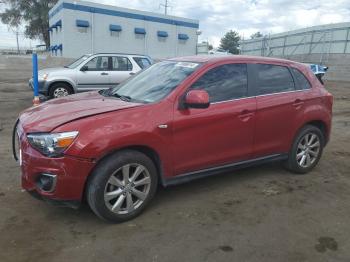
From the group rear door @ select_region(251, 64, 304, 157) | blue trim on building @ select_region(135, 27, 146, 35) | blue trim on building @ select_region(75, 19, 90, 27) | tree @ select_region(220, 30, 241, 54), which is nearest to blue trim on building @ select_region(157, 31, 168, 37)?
blue trim on building @ select_region(135, 27, 146, 35)

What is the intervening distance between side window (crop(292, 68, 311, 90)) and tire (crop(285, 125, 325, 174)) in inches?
22.7

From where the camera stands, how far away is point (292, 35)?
35.0 metres

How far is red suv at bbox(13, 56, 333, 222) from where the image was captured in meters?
3.56

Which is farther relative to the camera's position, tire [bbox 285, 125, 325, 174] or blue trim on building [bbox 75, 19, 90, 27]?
blue trim on building [bbox 75, 19, 90, 27]

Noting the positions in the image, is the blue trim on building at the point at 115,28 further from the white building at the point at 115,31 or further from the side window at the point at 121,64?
the side window at the point at 121,64

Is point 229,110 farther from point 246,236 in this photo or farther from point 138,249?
point 138,249

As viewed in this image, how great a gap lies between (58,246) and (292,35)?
35209mm

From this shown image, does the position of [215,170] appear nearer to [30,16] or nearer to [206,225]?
[206,225]

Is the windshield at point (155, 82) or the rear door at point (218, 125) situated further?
the windshield at point (155, 82)

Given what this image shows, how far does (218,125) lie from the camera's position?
173 inches

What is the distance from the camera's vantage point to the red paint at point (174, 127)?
354cm

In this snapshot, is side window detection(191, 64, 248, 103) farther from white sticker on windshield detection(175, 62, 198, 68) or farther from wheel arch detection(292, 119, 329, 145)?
wheel arch detection(292, 119, 329, 145)

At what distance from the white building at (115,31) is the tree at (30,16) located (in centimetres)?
1083

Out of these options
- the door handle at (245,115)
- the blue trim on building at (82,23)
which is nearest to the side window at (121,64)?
the door handle at (245,115)
